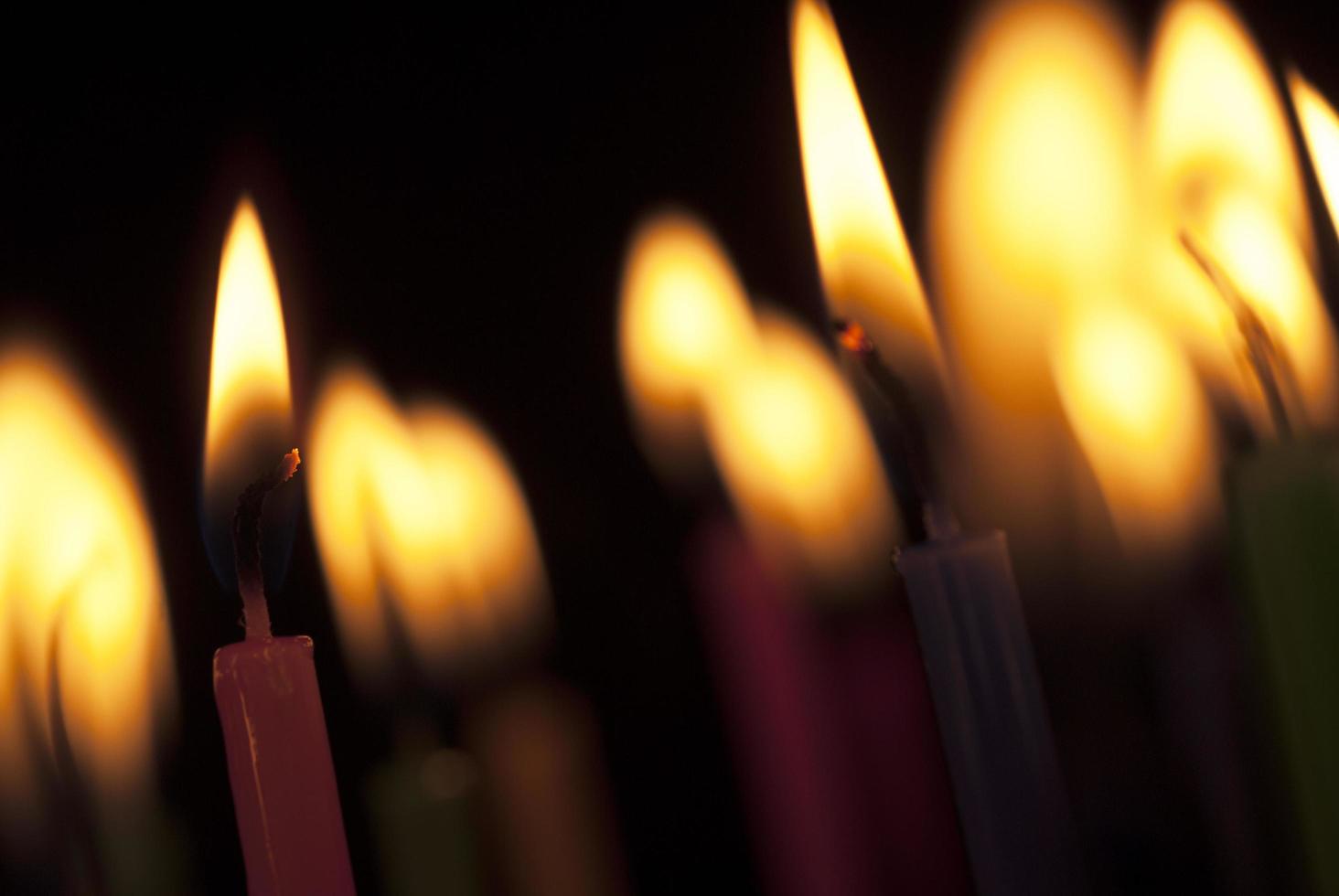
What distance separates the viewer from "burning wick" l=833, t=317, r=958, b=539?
0.34 m

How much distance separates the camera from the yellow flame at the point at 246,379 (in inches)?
17.5

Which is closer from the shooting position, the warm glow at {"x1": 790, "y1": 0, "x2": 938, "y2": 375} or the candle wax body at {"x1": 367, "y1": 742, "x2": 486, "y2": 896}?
the warm glow at {"x1": 790, "y1": 0, "x2": 938, "y2": 375}

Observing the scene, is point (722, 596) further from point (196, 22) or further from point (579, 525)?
point (196, 22)

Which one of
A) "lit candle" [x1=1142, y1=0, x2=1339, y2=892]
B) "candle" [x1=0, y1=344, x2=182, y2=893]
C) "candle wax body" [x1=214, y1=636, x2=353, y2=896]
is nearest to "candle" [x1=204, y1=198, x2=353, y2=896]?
"candle wax body" [x1=214, y1=636, x2=353, y2=896]

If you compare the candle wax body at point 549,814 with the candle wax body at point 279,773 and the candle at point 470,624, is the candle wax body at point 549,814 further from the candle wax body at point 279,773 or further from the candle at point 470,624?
the candle wax body at point 279,773

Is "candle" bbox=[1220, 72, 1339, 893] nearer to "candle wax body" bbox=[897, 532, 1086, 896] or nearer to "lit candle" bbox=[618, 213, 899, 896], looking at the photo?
"candle wax body" bbox=[897, 532, 1086, 896]

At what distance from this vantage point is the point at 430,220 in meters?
1.09

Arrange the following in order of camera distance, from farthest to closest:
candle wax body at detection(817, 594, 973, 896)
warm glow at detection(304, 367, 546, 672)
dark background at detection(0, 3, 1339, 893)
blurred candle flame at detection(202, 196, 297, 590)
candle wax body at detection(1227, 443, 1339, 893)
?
dark background at detection(0, 3, 1339, 893) < warm glow at detection(304, 367, 546, 672) < candle wax body at detection(817, 594, 973, 896) < blurred candle flame at detection(202, 196, 297, 590) < candle wax body at detection(1227, 443, 1339, 893)

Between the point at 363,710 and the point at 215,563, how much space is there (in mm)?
588

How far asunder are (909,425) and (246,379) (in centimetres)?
23

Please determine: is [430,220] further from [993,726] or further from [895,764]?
[993,726]

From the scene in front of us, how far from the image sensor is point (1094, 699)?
2.45 feet

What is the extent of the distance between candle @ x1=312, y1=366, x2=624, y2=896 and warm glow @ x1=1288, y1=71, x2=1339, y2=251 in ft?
1.14

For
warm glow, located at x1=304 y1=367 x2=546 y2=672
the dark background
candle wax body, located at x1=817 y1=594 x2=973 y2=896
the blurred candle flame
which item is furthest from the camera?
the dark background
